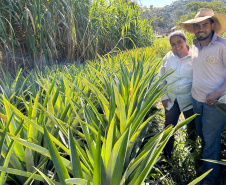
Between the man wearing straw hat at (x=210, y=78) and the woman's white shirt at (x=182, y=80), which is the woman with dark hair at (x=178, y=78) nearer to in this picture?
the woman's white shirt at (x=182, y=80)

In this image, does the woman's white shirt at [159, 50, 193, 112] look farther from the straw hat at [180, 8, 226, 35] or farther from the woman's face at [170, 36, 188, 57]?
the straw hat at [180, 8, 226, 35]

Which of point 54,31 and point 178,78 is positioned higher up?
point 54,31

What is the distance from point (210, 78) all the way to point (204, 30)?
13.2 inches

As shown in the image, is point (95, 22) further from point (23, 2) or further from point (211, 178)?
point (211, 178)

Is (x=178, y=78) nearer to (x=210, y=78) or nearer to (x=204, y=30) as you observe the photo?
(x=210, y=78)

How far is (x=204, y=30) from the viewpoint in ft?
4.65

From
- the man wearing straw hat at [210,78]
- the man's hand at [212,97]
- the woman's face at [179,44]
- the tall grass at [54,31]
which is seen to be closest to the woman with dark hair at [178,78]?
the woman's face at [179,44]

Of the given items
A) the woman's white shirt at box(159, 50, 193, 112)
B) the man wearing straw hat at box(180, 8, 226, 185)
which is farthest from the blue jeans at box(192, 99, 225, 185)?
the woman's white shirt at box(159, 50, 193, 112)

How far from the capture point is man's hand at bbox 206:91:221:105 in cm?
133

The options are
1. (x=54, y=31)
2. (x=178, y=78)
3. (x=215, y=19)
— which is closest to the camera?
(x=215, y=19)

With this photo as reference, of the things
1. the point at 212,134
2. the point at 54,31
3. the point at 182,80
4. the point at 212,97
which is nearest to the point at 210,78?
the point at 212,97

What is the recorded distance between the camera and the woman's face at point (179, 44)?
66.4 inches

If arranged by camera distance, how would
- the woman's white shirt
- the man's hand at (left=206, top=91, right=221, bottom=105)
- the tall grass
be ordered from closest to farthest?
the man's hand at (left=206, top=91, right=221, bottom=105) < the woman's white shirt < the tall grass

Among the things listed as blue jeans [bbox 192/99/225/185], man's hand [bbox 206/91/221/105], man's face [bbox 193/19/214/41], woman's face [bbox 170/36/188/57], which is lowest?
blue jeans [bbox 192/99/225/185]
